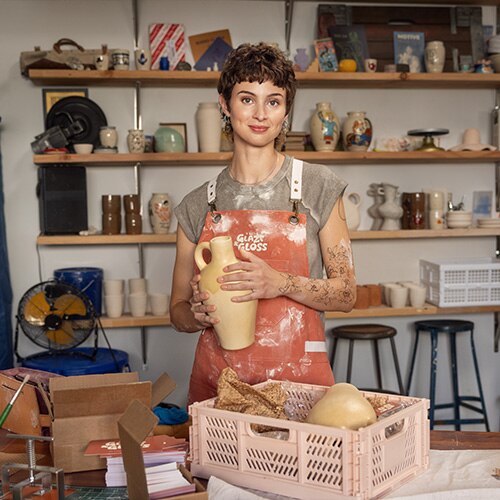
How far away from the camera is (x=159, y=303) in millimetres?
3988

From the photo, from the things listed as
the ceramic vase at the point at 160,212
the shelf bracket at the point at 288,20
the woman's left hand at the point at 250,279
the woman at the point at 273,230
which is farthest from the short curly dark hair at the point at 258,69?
the shelf bracket at the point at 288,20

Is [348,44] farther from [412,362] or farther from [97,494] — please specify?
[97,494]

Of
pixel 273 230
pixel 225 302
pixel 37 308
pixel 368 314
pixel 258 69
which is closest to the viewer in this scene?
pixel 225 302

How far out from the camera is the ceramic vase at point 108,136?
3.94 metres

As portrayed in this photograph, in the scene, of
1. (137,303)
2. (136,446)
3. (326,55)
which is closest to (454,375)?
(137,303)

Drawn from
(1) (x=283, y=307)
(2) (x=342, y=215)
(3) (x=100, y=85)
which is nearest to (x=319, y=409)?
(1) (x=283, y=307)

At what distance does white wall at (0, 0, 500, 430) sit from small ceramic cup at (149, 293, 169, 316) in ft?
0.79

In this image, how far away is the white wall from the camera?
13.4ft

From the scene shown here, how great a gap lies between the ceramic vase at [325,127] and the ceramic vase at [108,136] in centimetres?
105

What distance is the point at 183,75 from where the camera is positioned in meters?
3.89

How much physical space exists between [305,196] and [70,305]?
188 centimetres

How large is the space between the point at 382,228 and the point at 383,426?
119 inches

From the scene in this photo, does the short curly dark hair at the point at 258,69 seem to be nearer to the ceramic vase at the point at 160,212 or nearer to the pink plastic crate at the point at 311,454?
the pink plastic crate at the point at 311,454

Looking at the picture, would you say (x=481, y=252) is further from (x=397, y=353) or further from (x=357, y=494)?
(x=357, y=494)
